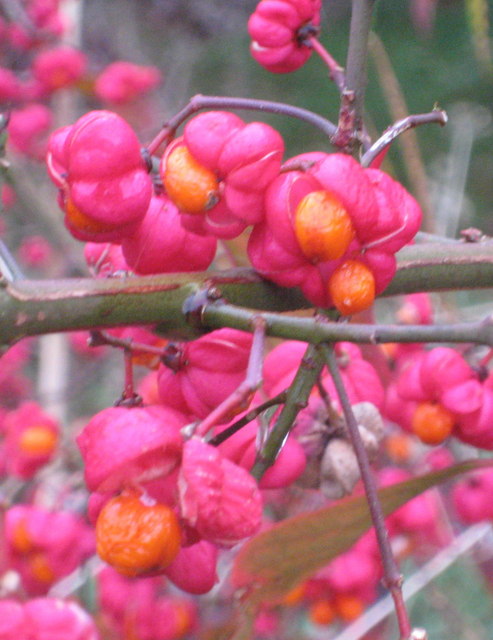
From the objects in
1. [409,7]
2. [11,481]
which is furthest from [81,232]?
[409,7]

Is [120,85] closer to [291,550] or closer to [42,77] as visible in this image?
[42,77]

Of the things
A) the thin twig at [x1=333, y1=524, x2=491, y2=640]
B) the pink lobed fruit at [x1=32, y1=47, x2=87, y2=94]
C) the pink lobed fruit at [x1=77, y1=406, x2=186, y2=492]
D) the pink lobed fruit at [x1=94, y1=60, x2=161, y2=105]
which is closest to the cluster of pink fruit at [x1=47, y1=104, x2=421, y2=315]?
the pink lobed fruit at [x1=77, y1=406, x2=186, y2=492]

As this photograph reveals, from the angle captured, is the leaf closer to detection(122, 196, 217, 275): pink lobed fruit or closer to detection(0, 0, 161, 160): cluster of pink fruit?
detection(122, 196, 217, 275): pink lobed fruit

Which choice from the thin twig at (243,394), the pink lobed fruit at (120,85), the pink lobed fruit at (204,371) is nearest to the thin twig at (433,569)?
the pink lobed fruit at (204,371)

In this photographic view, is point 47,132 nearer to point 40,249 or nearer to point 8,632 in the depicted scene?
point 40,249

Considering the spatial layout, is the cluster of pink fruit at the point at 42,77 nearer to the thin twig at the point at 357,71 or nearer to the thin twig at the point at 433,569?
the thin twig at the point at 433,569

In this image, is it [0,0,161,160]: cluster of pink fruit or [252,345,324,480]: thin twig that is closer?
[252,345,324,480]: thin twig
